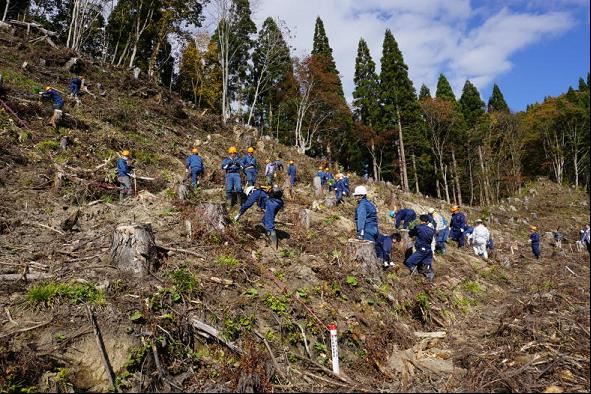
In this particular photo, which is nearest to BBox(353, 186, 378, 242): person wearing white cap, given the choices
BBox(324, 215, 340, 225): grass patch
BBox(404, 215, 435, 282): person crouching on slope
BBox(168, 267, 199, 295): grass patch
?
BBox(404, 215, 435, 282): person crouching on slope

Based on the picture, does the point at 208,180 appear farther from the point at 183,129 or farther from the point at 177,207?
the point at 183,129

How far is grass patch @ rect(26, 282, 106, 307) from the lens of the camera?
15.5ft

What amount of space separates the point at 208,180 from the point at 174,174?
1331mm

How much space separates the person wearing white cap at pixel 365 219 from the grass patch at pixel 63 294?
200 inches

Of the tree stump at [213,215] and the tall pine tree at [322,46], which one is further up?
the tall pine tree at [322,46]

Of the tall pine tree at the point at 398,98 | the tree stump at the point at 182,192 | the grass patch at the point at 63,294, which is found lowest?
the grass patch at the point at 63,294

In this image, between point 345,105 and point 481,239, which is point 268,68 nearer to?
point 345,105

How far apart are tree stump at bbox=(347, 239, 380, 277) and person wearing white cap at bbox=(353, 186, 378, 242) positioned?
23.0 inches

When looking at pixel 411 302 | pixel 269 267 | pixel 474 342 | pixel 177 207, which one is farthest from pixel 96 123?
pixel 474 342

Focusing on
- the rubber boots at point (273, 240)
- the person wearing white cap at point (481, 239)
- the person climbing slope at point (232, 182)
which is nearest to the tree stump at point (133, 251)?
the rubber boots at point (273, 240)

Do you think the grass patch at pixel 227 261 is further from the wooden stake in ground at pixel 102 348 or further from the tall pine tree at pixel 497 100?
the tall pine tree at pixel 497 100

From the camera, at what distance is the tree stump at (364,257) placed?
289 inches

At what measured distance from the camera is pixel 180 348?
14.9ft

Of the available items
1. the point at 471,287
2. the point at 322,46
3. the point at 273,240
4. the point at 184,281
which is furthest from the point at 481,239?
the point at 322,46
